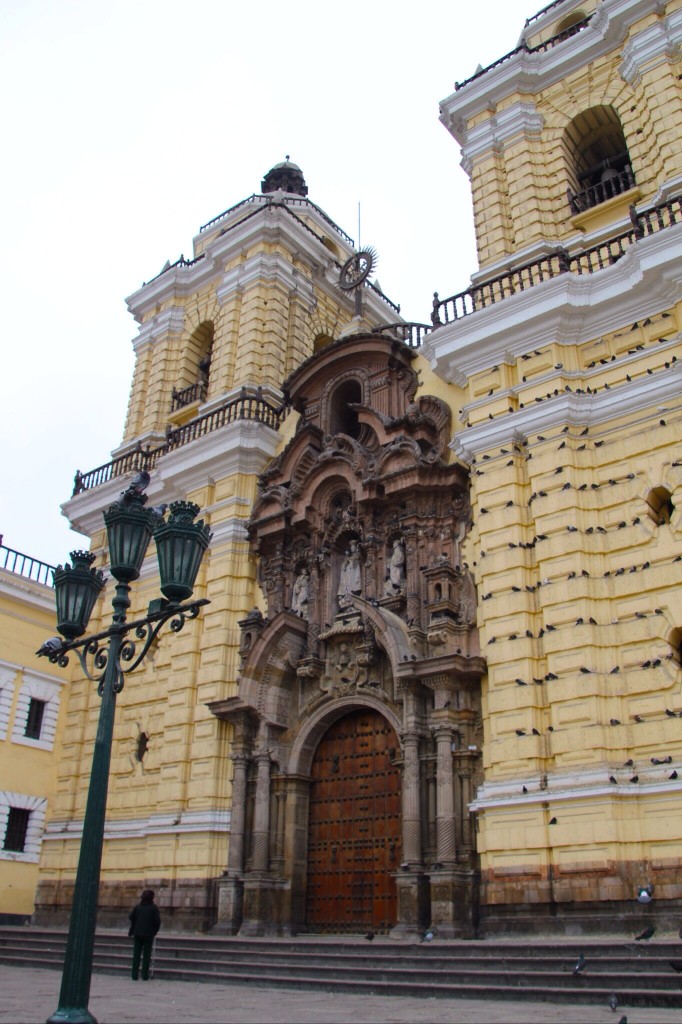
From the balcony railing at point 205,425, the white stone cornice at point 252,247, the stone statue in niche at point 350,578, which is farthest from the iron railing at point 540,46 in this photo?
the stone statue in niche at point 350,578

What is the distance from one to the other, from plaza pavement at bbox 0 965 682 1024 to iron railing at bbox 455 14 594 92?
697 inches

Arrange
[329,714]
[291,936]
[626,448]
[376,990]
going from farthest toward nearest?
[329,714], [291,936], [626,448], [376,990]

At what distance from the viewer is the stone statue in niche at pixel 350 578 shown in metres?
16.6

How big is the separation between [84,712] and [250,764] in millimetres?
6344

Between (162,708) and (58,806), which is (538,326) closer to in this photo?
(162,708)

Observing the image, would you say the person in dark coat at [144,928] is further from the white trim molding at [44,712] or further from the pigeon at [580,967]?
the white trim molding at [44,712]

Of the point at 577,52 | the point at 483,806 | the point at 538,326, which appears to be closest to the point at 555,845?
the point at 483,806

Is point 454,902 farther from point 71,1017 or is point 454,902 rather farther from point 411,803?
point 71,1017

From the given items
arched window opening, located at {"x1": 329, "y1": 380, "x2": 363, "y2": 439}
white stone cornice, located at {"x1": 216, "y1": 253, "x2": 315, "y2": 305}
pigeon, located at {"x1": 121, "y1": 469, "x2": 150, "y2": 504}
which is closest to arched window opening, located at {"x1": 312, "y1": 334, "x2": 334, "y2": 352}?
white stone cornice, located at {"x1": 216, "y1": 253, "x2": 315, "y2": 305}

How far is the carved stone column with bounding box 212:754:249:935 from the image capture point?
14.8m

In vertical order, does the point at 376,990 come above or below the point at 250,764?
below

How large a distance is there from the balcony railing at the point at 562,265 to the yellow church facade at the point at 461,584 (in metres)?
0.11

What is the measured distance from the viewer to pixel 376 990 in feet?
30.2

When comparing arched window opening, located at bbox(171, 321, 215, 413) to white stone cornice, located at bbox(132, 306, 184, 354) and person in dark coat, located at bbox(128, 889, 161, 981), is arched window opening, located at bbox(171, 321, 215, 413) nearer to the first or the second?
white stone cornice, located at bbox(132, 306, 184, 354)
